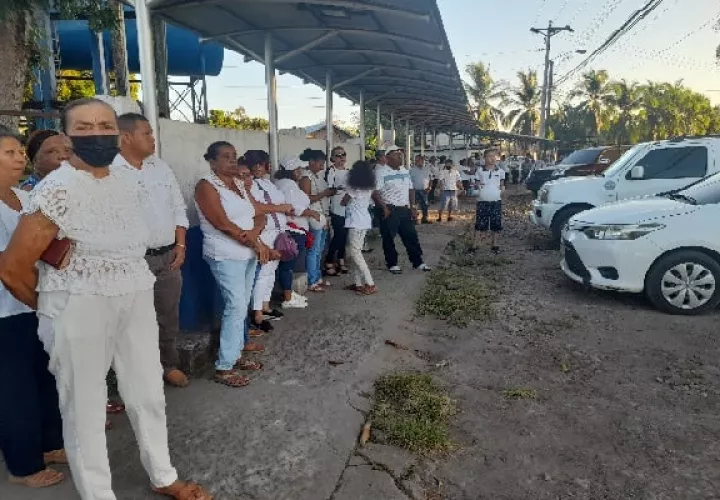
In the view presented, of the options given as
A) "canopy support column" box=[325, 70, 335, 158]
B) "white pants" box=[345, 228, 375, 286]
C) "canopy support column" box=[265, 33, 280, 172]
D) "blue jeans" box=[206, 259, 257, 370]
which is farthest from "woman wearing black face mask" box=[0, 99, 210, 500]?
"canopy support column" box=[325, 70, 335, 158]

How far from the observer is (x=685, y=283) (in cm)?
572

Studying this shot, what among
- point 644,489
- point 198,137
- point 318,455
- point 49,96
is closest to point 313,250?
point 198,137

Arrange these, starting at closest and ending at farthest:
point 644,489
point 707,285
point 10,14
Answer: point 644,489 < point 10,14 < point 707,285

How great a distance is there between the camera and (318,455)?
10.2 ft

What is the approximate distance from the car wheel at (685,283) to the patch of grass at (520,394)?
2.63m

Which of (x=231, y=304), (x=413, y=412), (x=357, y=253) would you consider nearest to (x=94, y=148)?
(x=231, y=304)

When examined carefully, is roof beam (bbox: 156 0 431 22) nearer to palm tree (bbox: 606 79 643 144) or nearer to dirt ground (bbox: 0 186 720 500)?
dirt ground (bbox: 0 186 720 500)

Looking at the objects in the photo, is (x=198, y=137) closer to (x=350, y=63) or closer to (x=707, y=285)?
(x=350, y=63)

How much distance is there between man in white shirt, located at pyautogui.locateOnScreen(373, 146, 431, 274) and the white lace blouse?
532cm

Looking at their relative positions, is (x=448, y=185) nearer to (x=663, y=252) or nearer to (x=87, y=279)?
(x=663, y=252)

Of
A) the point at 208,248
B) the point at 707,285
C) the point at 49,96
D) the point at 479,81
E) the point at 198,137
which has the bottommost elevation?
the point at 707,285

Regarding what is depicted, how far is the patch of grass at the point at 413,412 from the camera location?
3.24 m

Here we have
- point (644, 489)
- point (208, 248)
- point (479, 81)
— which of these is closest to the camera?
point (644, 489)

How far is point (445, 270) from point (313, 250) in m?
2.18
